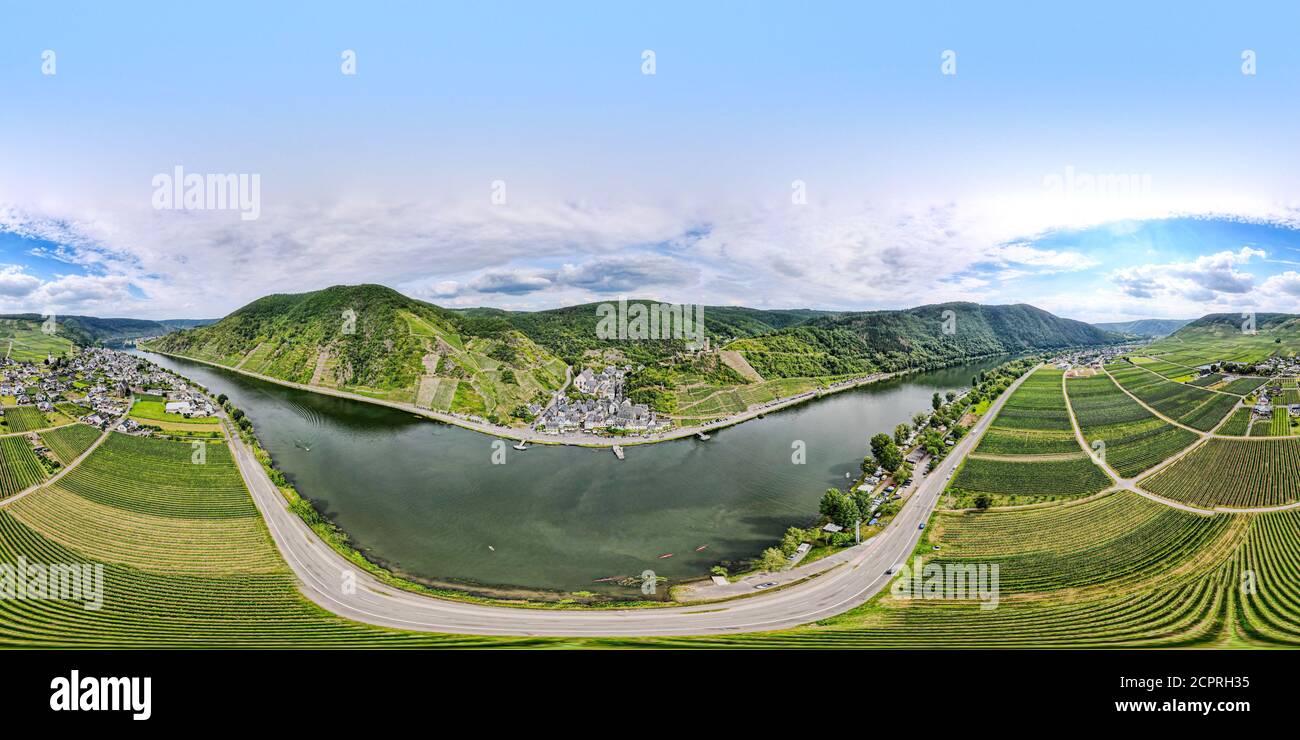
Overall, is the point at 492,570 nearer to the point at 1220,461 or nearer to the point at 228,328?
the point at 1220,461

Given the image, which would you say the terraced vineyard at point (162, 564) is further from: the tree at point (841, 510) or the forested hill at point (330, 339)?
the forested hill at point (330, 339)

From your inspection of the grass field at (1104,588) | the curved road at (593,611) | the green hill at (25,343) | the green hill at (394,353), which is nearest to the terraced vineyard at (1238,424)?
the grass field at (1104,588)

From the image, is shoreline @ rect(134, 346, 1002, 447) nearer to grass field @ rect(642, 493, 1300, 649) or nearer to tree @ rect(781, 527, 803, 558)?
tree @ rect(781, 527, 803, 558)

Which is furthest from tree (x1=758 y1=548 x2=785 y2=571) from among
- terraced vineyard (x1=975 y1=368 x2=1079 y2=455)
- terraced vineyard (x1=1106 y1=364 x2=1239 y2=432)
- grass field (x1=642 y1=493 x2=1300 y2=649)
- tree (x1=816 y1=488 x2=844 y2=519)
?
terraced vineyard (x1=1106 y1=364 x2=1239 y2=432)

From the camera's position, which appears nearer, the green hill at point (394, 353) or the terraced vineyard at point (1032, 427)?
the terraced vineyard at point (1032, 427)

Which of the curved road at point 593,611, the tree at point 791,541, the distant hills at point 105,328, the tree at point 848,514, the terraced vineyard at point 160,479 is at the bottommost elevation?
the curved road at point 593,611

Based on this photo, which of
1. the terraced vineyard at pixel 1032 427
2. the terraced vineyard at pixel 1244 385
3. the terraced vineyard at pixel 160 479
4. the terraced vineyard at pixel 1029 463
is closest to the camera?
the terraced vineyard at pixel 160 479

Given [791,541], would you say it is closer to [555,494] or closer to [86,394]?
[555,494]
